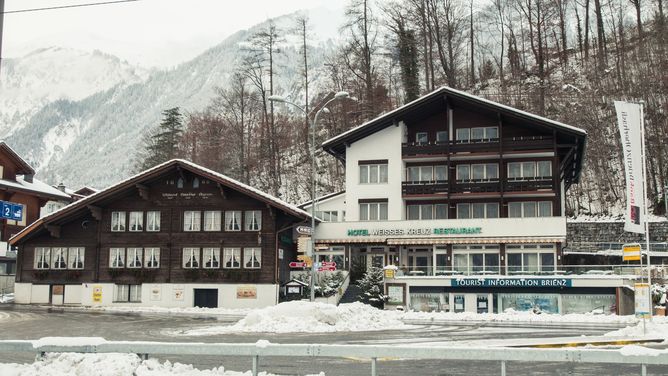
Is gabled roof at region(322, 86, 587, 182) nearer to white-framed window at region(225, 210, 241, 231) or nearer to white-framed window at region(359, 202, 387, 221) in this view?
white-framed window at region(359, 202, 387, 221)

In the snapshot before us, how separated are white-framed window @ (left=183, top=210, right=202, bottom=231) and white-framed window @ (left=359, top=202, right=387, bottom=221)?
12.4m

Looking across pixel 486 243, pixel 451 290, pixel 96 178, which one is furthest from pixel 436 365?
pixel 96 178

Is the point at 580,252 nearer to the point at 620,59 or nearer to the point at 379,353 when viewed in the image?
the point at 620,59

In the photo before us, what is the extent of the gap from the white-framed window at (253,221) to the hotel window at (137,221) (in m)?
7.70

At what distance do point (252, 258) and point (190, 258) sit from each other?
4.48 m

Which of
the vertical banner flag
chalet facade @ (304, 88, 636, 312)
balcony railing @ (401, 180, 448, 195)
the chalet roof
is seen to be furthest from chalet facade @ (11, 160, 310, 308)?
the vertical banner flag

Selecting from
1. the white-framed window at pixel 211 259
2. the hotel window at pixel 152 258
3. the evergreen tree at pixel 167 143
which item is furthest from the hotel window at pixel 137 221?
the evergreen tree at pixel 167 143

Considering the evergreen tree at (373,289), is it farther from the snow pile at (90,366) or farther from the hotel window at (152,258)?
the snow pile at (90,366)

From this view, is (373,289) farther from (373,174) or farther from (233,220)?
(373,174)

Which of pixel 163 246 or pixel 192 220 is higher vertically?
pixel 192 220

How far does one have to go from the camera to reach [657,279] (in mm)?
43125

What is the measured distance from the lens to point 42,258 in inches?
2060

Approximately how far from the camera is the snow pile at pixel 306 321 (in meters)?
28.7

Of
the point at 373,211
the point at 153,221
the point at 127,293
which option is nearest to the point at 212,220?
the point at 153,221
